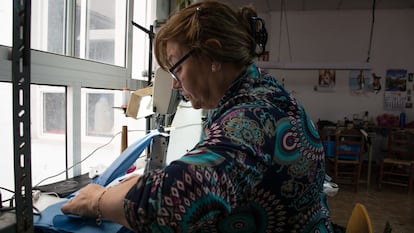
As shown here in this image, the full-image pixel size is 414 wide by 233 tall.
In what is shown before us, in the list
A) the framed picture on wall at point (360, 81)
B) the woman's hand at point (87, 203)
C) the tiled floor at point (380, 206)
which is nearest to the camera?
the woman's hand at point (87, 203)

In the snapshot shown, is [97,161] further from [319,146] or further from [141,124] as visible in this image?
[319,146]

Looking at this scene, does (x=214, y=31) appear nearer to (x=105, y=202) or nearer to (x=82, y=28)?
(x=105, y=202)

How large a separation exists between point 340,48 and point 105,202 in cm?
575

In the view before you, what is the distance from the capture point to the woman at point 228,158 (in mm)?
462

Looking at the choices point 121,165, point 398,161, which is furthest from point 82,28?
point 398,161

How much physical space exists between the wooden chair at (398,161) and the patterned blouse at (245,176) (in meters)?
4.37

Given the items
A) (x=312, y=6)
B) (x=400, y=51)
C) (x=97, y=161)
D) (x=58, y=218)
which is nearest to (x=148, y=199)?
(x=58, y=218)

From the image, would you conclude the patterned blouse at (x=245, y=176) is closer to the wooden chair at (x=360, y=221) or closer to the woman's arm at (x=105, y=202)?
the woman's arm at (x=105, y=202)

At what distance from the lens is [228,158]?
0.47 metres

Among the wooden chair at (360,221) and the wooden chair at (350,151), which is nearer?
the wooden chair at (360,221)

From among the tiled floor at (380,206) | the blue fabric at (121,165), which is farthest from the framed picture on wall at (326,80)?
the blue fabric at (121,165)

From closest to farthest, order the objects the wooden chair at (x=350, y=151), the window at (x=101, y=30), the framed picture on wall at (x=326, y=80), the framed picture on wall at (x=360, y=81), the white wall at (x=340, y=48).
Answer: the window at (x=101, y=30) < the wooden chair at (x=350, y=151) < the white wall at (x=340, y=48) < the framed picture on wall at (x=360, y=81) < the framed picture on wall at (x=326, y=80)

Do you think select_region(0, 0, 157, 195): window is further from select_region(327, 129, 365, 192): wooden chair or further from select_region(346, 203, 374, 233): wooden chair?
select_region(327, 129, 365, 192): wooden chair

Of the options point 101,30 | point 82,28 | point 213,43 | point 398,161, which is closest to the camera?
point 213,43
